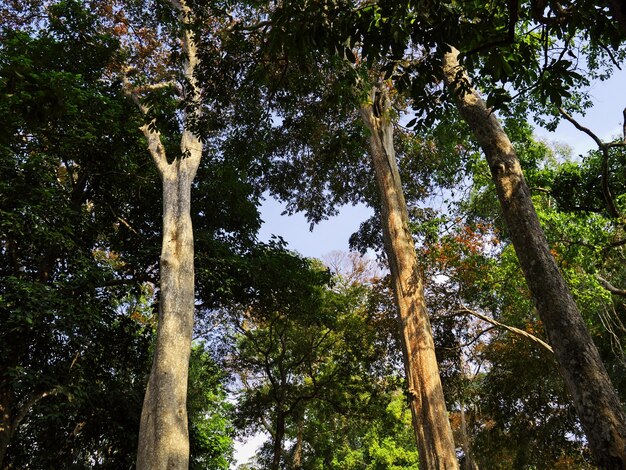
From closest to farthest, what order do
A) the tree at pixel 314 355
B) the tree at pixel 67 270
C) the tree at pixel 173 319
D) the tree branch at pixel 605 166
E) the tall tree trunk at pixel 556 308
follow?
the tall tree trunk at pixel 556 308 → the tree branch at pixel 605 166 → the tree at pixel 173 319 → the tree at pixel 67 270 → the tree at pixel 314 355

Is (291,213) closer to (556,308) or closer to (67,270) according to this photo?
(67,270)

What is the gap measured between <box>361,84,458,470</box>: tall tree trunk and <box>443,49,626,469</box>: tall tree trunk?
3.87 feet

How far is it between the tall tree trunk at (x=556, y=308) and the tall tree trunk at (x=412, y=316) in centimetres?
118

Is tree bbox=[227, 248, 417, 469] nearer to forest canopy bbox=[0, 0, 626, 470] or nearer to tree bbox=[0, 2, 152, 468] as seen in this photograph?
forest canopy bbox=[0, 0, 626, 470]

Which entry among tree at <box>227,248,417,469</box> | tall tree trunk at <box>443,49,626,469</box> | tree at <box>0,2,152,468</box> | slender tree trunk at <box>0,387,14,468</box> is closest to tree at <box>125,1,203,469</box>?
tree at <box>0,2,152,468</box>

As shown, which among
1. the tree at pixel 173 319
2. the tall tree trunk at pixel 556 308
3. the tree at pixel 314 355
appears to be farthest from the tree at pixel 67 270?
the tall tree trunk at pixel 556 308

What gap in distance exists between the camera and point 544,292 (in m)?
3.44

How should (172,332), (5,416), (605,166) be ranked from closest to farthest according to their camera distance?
(605,166), (172,332), (5,416)

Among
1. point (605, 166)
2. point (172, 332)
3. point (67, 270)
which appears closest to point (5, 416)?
point (67, 270)

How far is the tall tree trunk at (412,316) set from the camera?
18.6 ft

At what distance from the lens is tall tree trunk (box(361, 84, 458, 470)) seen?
5.68m

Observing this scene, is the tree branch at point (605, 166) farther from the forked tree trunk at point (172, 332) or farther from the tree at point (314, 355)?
the tree at point (314, 355)

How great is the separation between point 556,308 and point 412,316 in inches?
136

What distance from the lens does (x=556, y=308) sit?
3336mm
